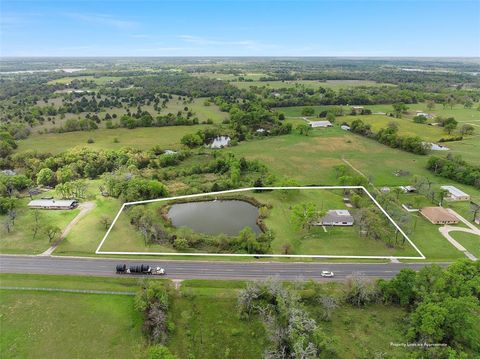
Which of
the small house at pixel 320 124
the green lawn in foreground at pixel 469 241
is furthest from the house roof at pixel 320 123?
the green lawn in foreground at pixel 469 241

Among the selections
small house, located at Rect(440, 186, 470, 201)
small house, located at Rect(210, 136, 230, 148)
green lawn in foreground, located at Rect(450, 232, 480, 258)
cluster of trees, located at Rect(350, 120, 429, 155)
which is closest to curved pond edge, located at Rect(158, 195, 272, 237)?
green lawn in foreground, located at Rect(450, 232, 480, 258)

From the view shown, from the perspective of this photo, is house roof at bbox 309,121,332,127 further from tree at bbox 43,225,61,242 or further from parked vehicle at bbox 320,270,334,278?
tree at bbox 43,225,61,242

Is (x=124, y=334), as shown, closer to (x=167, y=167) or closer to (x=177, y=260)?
(x=177, y=260)

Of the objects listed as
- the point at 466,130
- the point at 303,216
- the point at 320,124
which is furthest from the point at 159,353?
the point at 466,130

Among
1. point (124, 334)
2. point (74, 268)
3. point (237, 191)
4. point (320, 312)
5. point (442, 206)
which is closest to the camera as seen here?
point (124, 334)

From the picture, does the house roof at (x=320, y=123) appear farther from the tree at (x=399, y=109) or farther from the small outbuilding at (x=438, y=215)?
the small outbuilding at (x=438, y=215)

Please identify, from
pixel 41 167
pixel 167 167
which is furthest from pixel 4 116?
pixel 167 167
